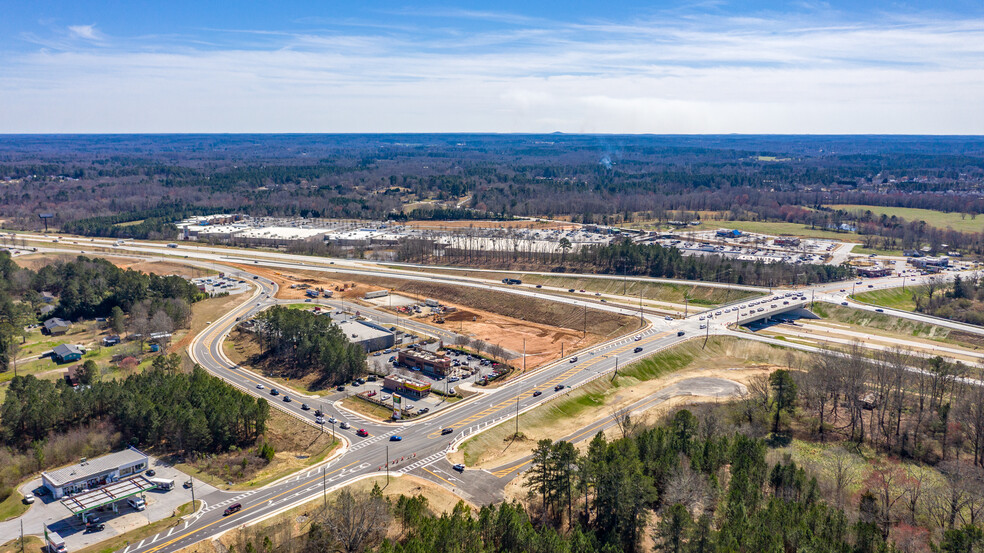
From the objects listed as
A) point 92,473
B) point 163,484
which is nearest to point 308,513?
point 163,484

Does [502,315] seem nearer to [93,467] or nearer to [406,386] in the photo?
[406,386]

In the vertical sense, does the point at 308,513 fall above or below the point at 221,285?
below

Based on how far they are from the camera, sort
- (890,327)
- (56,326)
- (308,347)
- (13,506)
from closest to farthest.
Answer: (13,506)
(308,347)
(890,327)
(56,326)

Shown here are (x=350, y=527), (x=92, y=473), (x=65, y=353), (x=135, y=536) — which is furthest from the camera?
(x=65, y=353)

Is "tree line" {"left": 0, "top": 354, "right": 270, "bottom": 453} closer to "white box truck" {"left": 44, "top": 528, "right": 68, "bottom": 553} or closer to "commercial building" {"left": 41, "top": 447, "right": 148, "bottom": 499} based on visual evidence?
"commercial building" {"left": 41, "top": 447, "right": 148, "bottom": 499}

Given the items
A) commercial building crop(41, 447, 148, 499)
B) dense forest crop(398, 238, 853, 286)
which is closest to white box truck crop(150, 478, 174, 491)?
commercial building crop(41, 447, 148, 499)

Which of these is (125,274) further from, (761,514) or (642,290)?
(761,514)
